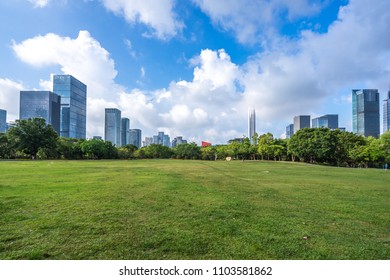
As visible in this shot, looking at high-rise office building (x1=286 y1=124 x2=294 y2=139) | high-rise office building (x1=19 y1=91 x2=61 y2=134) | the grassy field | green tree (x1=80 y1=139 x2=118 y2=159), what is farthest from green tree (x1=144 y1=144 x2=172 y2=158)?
high-rise office building (x1=286 y1=124 x2=294 y2=139)

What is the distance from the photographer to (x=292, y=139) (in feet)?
179

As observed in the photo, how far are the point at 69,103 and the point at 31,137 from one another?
60.8 meters

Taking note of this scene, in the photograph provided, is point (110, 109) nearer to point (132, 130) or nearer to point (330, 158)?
point (132, 130)

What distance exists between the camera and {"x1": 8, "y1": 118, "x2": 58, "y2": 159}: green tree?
182 ft

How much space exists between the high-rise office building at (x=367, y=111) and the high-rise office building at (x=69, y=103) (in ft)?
509

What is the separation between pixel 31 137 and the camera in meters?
56.7

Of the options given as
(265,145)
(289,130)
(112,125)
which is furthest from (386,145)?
(289,130)

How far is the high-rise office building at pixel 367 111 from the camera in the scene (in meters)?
104

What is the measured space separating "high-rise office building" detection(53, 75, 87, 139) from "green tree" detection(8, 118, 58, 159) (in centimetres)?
5589

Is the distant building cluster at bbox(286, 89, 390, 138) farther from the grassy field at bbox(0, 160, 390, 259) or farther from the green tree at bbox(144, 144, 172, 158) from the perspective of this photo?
the grassy field at bbox(0, 160, 390, 259)

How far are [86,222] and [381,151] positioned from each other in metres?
58.1

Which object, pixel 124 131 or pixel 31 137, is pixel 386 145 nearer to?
pixel 31 137
